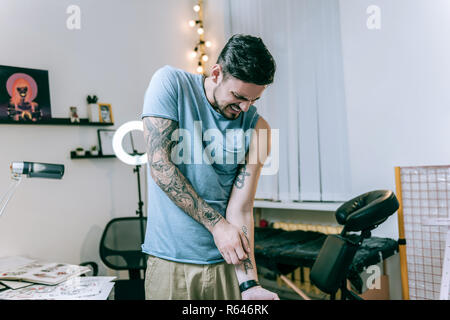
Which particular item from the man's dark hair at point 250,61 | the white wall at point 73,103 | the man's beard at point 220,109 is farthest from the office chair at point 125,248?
the man's dark hair at point 250,61

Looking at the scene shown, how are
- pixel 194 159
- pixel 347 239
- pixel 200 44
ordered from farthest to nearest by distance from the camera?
pixel 200 44 < pixel 347 239 < pixel 194 159

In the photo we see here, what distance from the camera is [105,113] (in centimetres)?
264

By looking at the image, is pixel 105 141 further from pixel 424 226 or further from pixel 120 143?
pixel 424 226

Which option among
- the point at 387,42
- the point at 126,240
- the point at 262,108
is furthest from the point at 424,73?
the point at 126,240

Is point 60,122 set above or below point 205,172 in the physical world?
above

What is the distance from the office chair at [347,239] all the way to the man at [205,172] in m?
0.74

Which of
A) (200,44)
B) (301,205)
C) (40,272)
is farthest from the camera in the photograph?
(200,44)

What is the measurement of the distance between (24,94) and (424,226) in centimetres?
272

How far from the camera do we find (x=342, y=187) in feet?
8.88

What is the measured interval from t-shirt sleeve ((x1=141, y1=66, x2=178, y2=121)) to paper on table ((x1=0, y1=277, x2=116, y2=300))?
0.72 metres

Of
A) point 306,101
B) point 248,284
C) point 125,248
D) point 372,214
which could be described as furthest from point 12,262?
point 306,101

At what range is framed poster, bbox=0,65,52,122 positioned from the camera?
2.14 m

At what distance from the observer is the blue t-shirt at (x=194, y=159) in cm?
108
